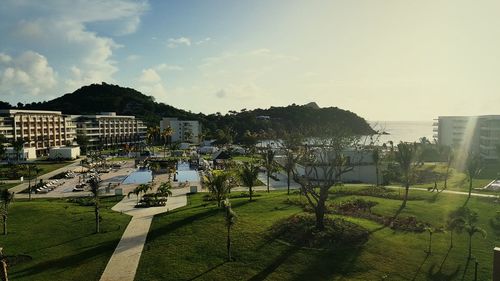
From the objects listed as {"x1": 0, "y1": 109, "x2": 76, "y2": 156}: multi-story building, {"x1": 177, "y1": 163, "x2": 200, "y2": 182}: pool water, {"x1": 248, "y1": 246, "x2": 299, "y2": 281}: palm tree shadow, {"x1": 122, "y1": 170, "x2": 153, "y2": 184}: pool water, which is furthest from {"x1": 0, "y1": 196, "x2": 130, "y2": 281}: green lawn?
{"x1": 0, "y1": 109, "x2": 76, "y2": 156}: multi-story building

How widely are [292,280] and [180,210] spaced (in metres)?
21.9

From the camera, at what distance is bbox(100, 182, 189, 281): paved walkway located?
96.5 feet

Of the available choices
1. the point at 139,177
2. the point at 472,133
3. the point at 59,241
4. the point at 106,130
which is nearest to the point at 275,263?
the point at 59,241

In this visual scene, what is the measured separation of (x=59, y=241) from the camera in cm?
3638

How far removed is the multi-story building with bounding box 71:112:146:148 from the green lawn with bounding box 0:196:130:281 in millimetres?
108388

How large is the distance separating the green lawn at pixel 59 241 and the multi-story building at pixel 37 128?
8410 cm

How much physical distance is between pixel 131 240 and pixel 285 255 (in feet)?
47.6

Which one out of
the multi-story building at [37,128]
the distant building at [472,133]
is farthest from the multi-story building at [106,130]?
the distant building at [472,133]

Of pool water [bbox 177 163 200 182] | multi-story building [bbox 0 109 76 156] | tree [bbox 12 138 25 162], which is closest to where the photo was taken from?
pool water [bbox 177 163 200 182]

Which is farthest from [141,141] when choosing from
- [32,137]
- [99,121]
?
[32,137]

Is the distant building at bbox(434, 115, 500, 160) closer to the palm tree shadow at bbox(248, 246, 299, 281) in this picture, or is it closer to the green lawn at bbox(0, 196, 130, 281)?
the palm tree shadow at bbox(248, 246, 299, 281)

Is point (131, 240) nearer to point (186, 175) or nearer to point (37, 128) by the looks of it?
point (186, 175)

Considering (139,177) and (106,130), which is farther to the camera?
(106,130)

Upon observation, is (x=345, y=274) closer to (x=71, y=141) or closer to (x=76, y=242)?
(x=76, y=242)
